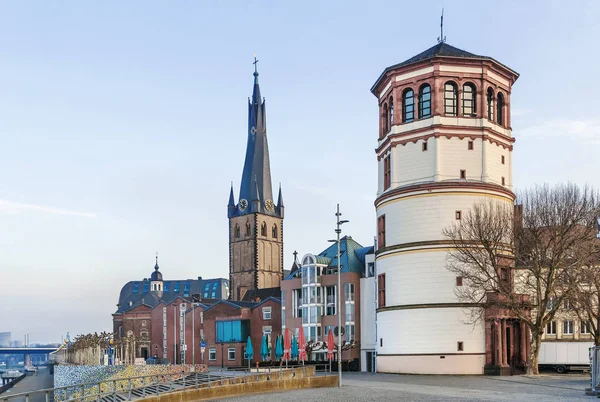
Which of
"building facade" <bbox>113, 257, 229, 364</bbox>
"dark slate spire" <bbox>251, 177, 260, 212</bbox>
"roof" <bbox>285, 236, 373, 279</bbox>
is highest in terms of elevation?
"dark slate spire" <bbox>251, 177, 260, 212</bbox>

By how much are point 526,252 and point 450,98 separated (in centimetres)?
1263

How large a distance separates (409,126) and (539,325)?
55.4 ft

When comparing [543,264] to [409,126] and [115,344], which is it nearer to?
[409,126]

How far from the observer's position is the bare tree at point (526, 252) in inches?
1917

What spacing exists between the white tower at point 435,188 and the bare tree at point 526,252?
50.4 inches

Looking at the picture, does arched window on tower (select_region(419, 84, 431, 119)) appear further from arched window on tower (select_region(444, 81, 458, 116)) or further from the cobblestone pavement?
the cobblestone pavement

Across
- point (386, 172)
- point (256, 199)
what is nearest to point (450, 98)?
point (386, 172)

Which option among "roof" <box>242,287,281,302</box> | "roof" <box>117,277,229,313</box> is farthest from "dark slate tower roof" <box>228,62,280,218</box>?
"roof" <box>117,277,229,313</box>

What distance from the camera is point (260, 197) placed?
514 ft

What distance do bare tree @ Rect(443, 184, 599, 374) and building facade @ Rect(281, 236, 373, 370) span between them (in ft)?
72.3

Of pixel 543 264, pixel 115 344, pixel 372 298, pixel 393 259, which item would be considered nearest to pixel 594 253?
pixel 543 264

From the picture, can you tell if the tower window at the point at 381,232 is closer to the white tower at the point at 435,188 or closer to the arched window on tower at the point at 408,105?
the white tower at the point at 435,188

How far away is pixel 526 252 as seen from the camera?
1991 inches

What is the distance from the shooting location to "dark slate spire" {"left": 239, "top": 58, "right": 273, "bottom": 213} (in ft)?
512
